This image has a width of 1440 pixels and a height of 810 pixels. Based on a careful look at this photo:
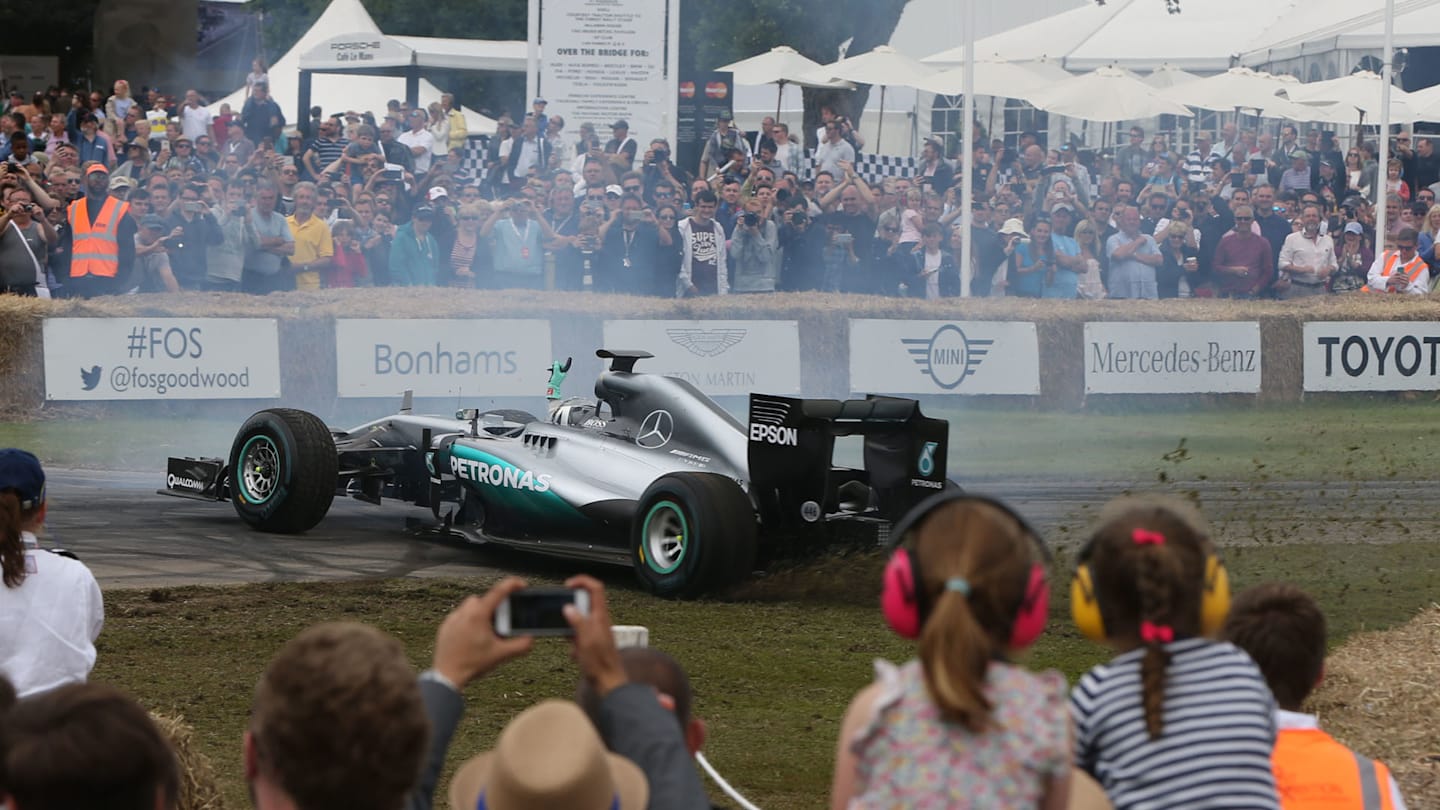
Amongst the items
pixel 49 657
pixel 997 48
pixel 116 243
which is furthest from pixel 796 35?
pixel 49 657

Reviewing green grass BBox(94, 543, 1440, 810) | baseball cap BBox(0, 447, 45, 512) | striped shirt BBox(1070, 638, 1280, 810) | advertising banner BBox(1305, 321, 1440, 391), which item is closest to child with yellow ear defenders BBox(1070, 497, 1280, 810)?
striped shirt BBox(1070, 638, 1280, 810)

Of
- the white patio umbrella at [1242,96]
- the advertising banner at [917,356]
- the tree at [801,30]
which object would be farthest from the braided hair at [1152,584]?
the tree at [801,30]

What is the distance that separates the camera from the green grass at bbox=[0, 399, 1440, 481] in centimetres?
1504

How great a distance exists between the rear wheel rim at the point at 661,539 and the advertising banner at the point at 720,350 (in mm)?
6669

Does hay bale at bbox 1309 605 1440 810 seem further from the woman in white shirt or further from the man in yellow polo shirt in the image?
the man in yellow polo shirt

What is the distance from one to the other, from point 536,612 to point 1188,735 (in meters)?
1.07

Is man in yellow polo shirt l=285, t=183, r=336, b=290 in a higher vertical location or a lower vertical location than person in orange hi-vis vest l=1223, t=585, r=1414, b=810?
higher

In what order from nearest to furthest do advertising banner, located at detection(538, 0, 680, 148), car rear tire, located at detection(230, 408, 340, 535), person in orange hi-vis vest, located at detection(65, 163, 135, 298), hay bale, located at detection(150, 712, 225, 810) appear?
hay bale, located at detection(150, 712, 225, 810), car rear tire, located at detection(230, 408, 340, 535), person in orange hi-vis vest, located at detection(65, 163, 135, 298), advertising banner, located at detection(538, 0, 680, 148)

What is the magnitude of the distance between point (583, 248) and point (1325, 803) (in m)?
15.8

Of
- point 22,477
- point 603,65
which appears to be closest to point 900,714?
point 22,477

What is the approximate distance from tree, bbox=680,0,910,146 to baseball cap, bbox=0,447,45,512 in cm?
2856

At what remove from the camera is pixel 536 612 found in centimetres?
289

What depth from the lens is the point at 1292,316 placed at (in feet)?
62.6

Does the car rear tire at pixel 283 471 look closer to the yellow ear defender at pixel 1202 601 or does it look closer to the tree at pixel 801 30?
the yellow ear defender at pixel 1202 601
